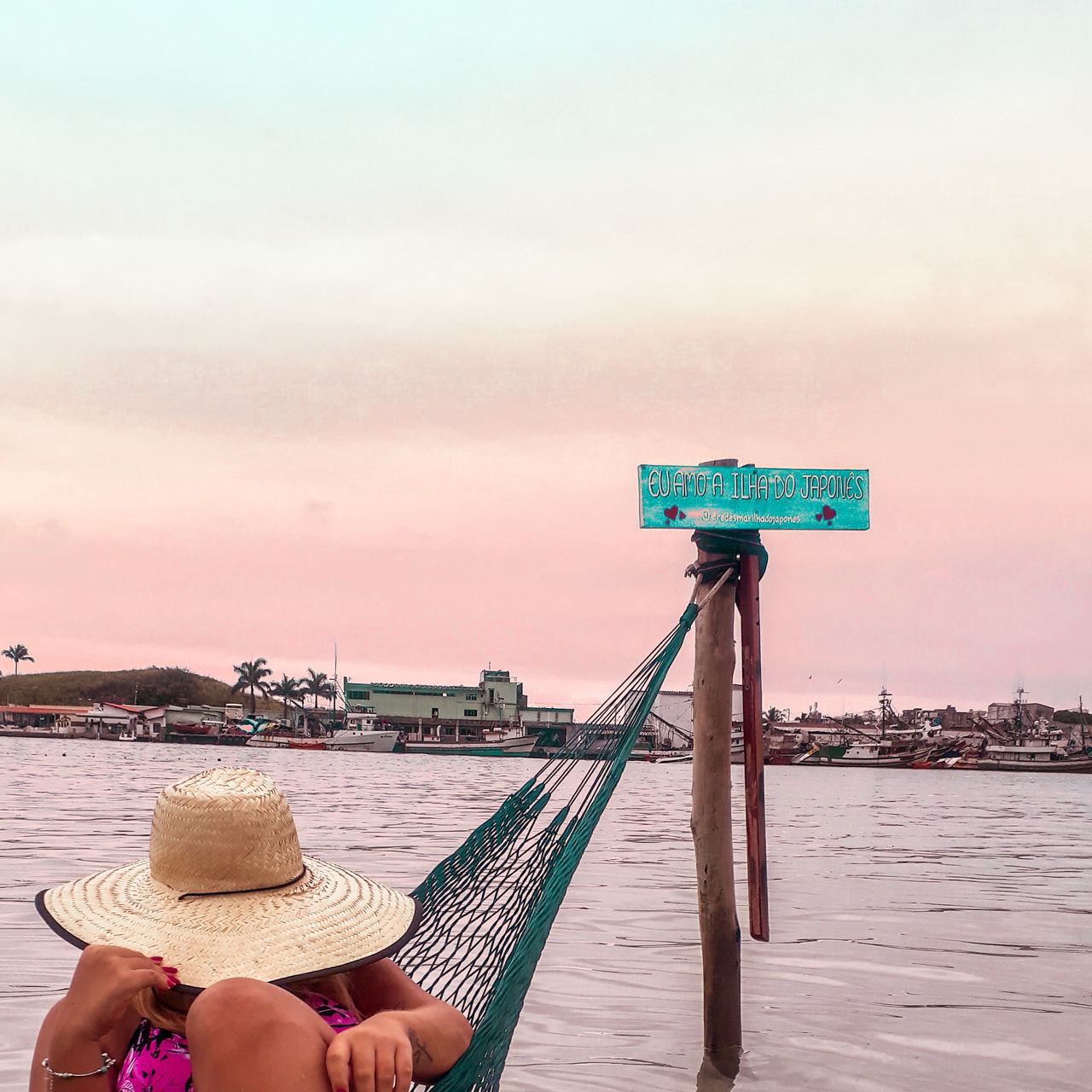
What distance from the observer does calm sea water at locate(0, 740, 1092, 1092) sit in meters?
6.46

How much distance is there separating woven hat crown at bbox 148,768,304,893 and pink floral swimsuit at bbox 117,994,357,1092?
0.26m

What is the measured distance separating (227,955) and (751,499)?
3.81 metres

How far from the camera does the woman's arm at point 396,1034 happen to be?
6.09 ft

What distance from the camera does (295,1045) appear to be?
177cm

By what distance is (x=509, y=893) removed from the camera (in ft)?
13.8

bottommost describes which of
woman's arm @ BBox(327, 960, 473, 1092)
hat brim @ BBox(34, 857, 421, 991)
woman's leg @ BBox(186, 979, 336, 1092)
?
woman's arm @ BBox(327, 960, 473, 1092)

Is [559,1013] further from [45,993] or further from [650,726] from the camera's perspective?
[650,726]

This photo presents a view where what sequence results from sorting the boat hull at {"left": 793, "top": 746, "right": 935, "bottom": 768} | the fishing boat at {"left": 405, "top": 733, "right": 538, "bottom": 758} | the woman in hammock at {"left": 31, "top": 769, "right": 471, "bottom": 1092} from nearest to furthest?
1. the woman in hammock at {"left": 31, "top": 769, "right": 471, "bottom": 1092}
2. the fishing boat at {"left": 405, "top": 733, "right": 538, "bottom": 758}
3. the boat hull at {"left": 793, "top": 746, "right": 935, "bottom": 768}

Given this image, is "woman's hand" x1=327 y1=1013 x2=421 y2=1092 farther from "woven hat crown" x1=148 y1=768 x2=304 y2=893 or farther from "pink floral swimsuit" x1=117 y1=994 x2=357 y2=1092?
"woven hat crown" x1=148 y1=768 x2=304 y2=893

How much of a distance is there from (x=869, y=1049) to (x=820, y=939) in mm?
3826

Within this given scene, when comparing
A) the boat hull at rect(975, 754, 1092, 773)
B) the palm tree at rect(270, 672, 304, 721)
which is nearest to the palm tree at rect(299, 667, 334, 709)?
the palm tree at rect(270, 672, 304, 721)

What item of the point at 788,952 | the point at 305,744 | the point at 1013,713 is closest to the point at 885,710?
the point at 1013,713

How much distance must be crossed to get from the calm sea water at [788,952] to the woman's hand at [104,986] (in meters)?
4.25

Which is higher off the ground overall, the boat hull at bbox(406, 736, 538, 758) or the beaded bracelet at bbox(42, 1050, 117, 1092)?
the beaded bracelet at bbox(42, 1050, 117, 1092)
